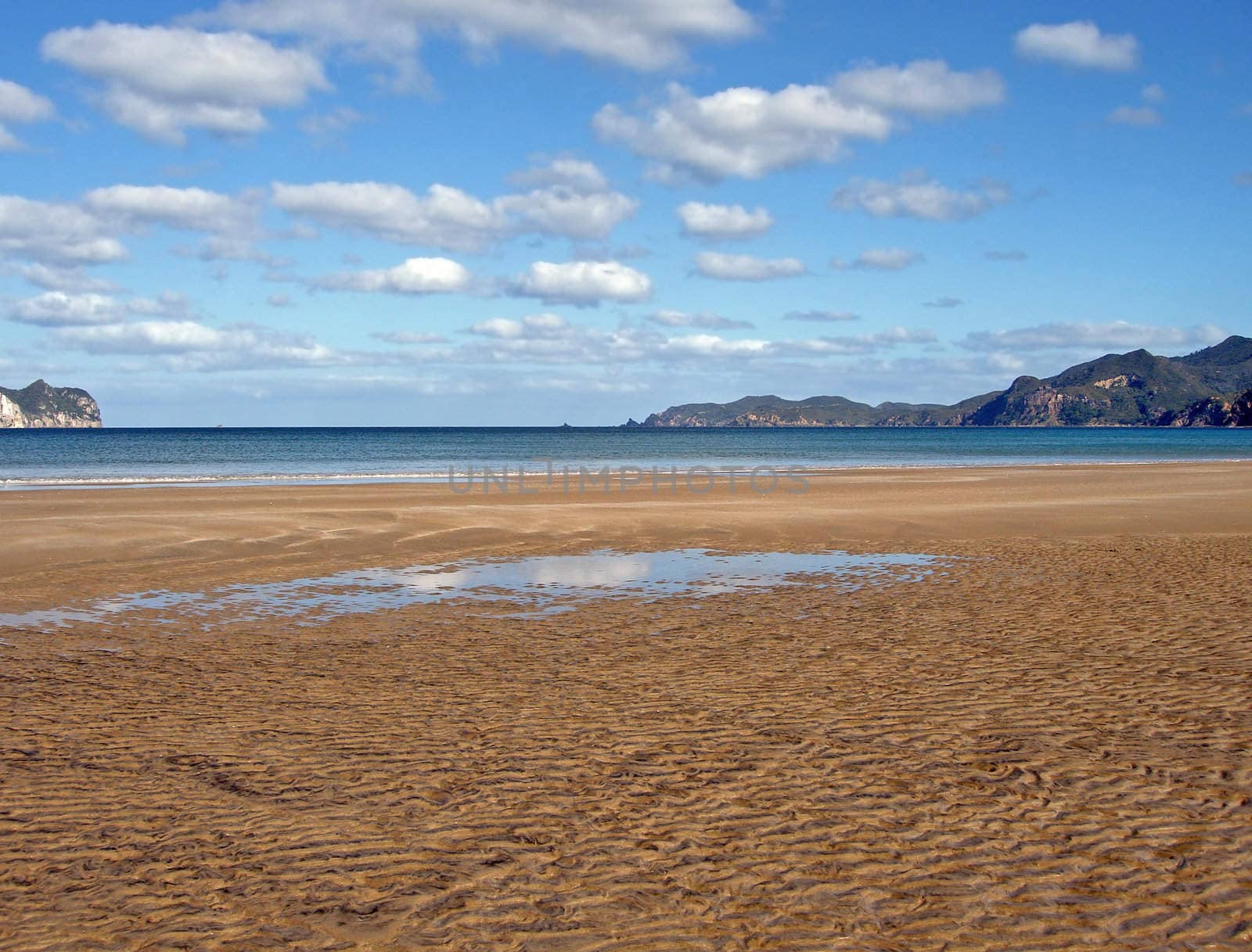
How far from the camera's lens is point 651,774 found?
21.9ft

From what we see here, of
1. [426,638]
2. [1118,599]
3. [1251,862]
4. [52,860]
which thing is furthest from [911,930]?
[1118,599]

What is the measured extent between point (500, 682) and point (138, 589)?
824 cm

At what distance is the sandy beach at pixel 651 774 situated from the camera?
477 cm

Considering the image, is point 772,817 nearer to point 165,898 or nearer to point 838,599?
point 165,898

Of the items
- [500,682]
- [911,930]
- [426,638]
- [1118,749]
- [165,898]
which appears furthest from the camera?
[426,638]

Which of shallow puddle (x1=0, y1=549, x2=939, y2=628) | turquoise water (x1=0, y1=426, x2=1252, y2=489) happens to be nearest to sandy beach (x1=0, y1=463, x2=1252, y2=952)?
shallow puddle (x1=0, y1=549, x2=939, y2=628)

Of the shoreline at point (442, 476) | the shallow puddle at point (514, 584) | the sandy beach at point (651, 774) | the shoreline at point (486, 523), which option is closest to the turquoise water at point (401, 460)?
the shoreline at point (442, 476)

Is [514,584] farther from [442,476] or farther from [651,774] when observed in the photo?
[442,476]

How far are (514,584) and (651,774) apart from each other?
8.57 m

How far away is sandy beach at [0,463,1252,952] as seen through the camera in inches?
188

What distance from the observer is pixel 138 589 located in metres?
14.6

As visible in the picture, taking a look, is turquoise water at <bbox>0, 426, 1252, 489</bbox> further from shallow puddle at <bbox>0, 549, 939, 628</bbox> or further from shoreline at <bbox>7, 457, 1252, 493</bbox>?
shallow puddle at <bbox>0, 549, 939, 628</bbox>

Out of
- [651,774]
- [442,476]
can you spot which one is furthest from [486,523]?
[442,476]

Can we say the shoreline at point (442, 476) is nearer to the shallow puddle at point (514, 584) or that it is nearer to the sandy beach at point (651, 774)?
the shallow puddle at point (514, 584)
